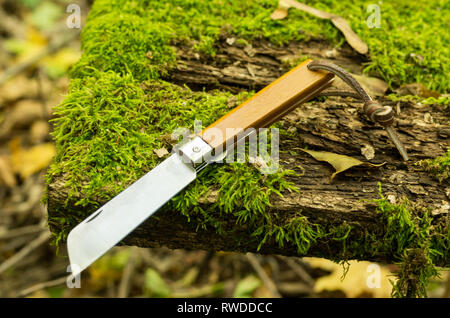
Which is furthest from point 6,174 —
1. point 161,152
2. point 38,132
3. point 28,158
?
→ point 161,152

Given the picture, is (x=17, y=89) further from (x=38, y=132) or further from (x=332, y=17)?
(x=332, y=17)

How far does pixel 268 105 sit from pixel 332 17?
3.18 feet

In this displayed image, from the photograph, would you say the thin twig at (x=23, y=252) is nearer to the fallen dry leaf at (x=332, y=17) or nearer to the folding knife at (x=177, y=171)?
the folding knife at (x=177, y=171)

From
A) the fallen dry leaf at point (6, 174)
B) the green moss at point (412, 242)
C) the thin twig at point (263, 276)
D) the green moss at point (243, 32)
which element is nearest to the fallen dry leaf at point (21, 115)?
the fallen dry leaf at point (6, 174)

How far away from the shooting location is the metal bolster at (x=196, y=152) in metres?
1.43

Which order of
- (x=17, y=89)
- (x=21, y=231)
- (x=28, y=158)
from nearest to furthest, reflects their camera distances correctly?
(x=21, y=231), (x=28, y=158), (x=17, y=89)

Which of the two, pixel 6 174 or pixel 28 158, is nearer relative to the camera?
pixel 6 174

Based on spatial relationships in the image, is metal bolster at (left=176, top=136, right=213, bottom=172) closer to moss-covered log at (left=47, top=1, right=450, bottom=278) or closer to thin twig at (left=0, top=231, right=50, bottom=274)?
moss-covered log at (left=47, top=1, right=450, bottom=278)

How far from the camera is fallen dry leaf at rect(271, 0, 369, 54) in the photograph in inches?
81.0

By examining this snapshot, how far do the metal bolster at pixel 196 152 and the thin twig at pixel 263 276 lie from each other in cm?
153

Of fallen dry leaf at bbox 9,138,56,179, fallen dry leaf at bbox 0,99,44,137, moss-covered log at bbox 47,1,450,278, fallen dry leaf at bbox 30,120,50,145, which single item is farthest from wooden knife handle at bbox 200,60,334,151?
fallen dry leaf at bbox 0,99,44,137

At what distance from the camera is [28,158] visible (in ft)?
10.4

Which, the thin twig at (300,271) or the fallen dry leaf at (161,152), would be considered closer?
the fallen dry leaf at (161,152)

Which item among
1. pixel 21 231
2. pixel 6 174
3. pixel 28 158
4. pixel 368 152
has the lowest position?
pixel 368 152
